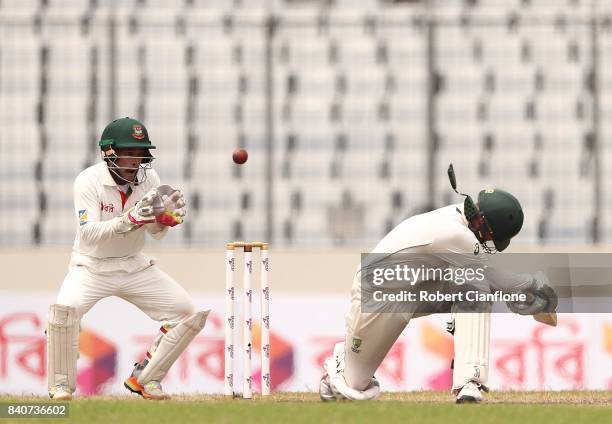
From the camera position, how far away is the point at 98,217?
26.7 feet

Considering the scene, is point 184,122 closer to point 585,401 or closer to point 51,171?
point 51,171

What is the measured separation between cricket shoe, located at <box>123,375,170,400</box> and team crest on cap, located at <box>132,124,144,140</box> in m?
1.44

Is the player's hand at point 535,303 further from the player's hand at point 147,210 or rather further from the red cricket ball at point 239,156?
the player's hand at point 147,210

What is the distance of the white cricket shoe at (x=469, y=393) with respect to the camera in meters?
7.30

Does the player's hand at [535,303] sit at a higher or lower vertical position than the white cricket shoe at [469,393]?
higher

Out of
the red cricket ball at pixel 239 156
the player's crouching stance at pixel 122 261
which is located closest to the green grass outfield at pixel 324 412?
the player's crouching stance at pixel 122 261

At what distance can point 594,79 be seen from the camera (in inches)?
516

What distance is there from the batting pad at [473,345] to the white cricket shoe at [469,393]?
27 mm

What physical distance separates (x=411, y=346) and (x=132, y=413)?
436 centimetres

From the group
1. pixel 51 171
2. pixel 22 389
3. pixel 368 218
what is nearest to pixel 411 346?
pixel 368 218

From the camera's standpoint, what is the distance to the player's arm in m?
7.84

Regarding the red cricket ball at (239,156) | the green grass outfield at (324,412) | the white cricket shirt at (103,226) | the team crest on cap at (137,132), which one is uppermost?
the team crest on cap at (137,132)

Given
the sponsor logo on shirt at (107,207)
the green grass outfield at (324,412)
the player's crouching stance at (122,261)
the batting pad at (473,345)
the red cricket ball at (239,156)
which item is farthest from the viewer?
the red cricket ball at (239,156)

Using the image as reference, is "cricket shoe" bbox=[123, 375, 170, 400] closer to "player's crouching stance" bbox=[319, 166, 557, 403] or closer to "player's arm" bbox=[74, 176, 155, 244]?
"player's arm" bbox=[74, 176, 155, 244]
